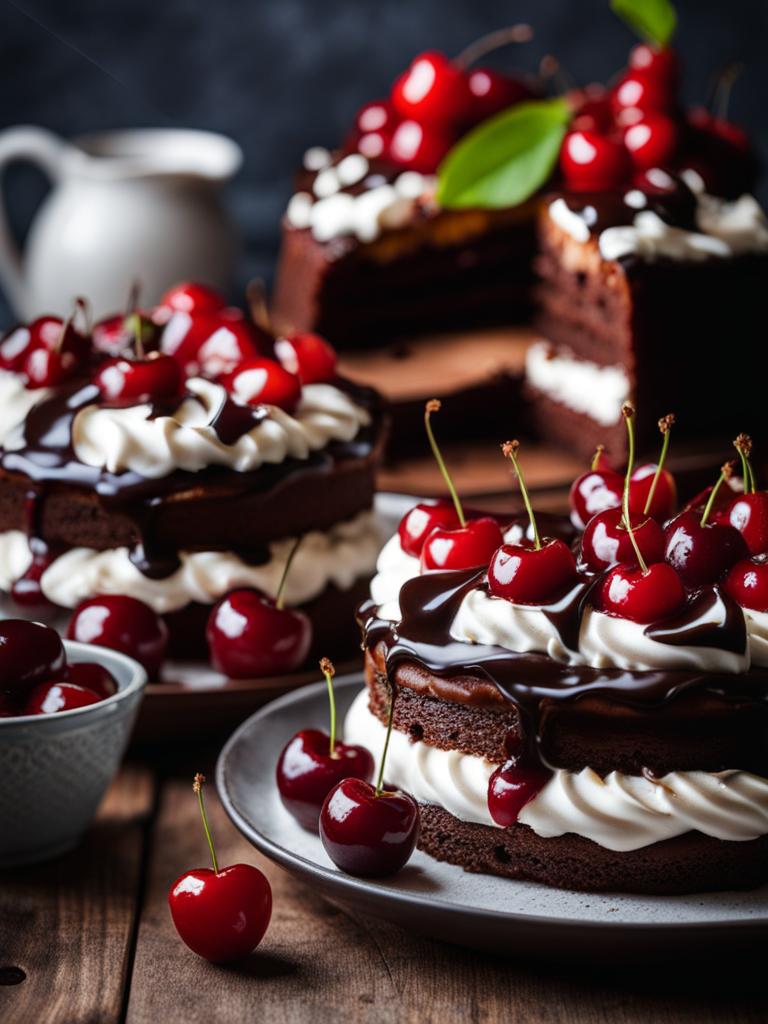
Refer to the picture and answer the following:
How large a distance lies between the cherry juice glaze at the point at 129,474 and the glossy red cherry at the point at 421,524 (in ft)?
1.73

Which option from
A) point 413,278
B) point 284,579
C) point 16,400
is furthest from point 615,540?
point 413,278

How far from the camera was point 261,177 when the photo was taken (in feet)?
20.8

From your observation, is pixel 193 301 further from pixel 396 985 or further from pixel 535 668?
pixel 396 985

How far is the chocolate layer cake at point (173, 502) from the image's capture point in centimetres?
302

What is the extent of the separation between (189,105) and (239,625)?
365 cm

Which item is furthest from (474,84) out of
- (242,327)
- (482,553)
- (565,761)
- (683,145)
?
(565,761)

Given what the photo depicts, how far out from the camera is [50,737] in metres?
2.51

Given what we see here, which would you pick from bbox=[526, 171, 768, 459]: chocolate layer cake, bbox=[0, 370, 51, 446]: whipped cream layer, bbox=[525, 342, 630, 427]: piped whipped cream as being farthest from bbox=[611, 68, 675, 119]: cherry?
bbox=[0, 370, 51, 446]: whipped cream layer

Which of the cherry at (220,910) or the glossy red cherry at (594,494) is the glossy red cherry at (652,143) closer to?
the glossy red cherry at (594,494)

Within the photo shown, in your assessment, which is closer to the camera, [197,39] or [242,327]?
[242,327]

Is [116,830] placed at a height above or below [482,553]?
below

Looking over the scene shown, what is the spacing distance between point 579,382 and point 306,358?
4.63ft

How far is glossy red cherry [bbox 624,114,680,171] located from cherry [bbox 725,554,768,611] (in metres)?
2.19

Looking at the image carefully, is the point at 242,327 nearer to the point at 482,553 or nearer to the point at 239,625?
the point at 239,625
